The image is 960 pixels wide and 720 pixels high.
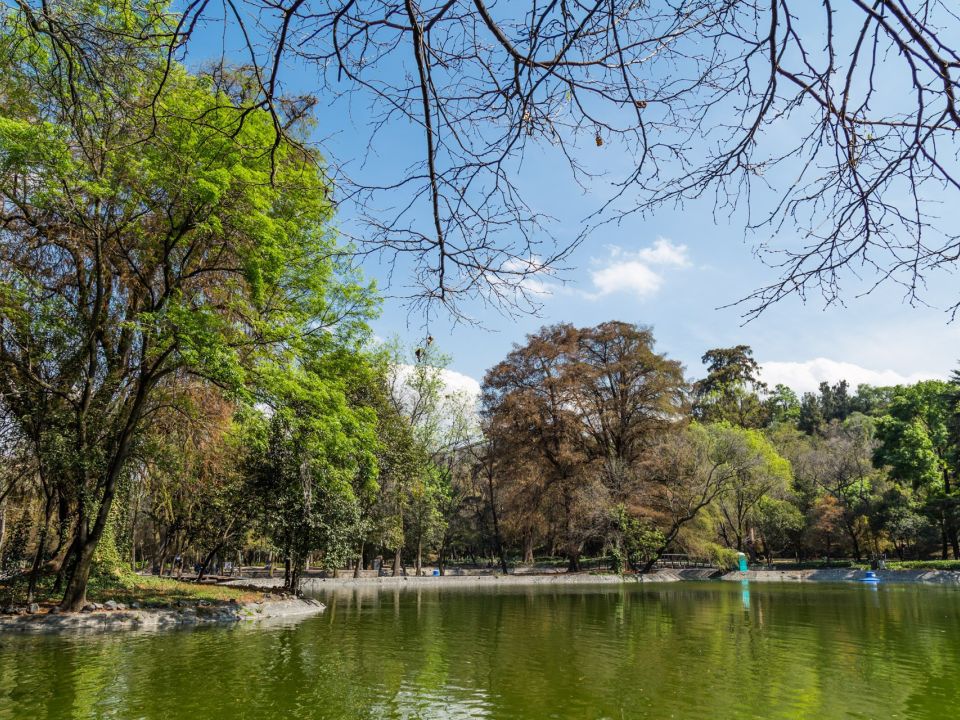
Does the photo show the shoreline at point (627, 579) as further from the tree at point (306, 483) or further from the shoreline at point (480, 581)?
the tree at point (306, 483)

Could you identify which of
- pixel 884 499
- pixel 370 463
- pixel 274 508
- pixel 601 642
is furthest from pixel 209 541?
pixel 884 499

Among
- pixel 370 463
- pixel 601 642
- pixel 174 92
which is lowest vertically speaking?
pixel 601 642

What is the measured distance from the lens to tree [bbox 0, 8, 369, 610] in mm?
11547

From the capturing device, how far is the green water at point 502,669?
6.78 meters

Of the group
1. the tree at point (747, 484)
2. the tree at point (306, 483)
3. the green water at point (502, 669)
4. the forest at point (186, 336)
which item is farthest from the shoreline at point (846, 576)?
the tree at point (306, 483)

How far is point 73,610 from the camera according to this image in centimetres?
1256

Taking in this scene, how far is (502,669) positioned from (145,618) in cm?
836

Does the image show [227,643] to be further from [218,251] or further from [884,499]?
[884,499]

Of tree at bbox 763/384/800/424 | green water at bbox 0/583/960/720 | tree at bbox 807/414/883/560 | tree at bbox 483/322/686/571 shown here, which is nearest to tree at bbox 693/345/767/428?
tree at bbox 763/384/800/424

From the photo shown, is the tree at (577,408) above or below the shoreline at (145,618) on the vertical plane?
above

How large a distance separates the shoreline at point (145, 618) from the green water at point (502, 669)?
937 mm

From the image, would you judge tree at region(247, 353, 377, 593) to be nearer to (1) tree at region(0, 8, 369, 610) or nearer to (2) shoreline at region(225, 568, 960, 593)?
(1) tree at region(0, 8, 369, 610)

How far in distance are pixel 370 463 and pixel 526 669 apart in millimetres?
9871

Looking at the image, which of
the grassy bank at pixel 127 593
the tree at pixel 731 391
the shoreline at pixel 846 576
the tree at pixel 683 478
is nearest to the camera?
the grassy bank at pixel 127 593
